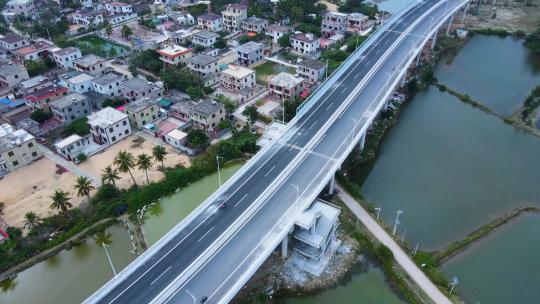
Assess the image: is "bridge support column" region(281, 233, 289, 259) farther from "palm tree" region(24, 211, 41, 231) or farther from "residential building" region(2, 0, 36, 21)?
"residential building" region(2, 0, 36, 21)

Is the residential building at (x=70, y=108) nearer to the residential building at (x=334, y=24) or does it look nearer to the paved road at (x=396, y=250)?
the paved road at (x=396, y=250)

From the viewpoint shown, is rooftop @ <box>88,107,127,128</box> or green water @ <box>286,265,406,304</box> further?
rooftop @ <box>88,107,127,128</box>

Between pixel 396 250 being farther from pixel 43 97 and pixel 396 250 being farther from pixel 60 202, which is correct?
pixel 43 97

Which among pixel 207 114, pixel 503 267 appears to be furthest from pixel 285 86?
pixel 503 267

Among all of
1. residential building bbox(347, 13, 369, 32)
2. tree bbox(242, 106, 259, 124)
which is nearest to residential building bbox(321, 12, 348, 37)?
residential building bbox(347, 13, 369, 32)

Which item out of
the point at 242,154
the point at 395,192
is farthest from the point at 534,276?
the point at 242,154

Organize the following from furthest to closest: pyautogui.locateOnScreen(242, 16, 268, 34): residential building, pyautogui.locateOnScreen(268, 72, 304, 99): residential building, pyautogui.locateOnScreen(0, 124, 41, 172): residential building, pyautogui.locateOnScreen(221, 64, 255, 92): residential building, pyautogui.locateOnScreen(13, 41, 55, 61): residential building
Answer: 1. pyautogui.locateOnScreen(242, 16, 268, 34): residential building
2. pyautogui.locateOnScreen(13, 41, 55, 61): residential building
3. pyautogui.locateOnScreen(221, 64, 255, 92): residential building
4. pyautogui.locateOnScreen(268, 72, 304, 99): residential building
5. pyautogui.locateOnScreen(0, 124, 41, 172): residential building
